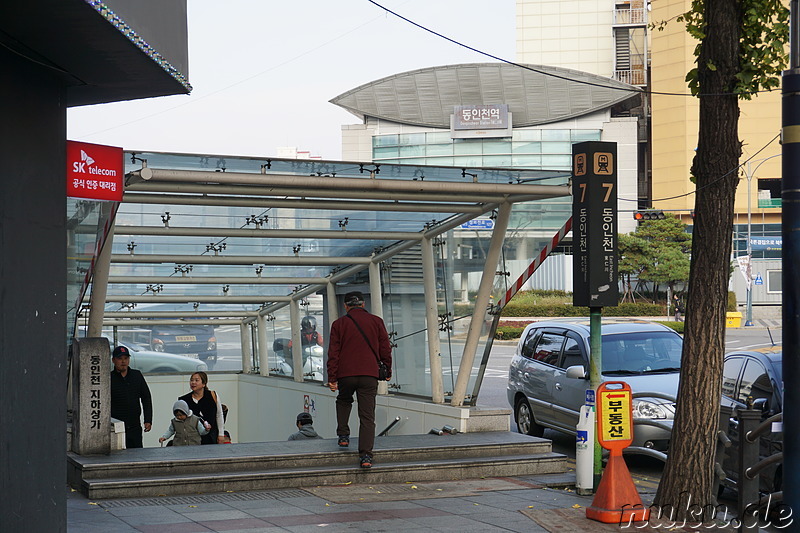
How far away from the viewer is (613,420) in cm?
776

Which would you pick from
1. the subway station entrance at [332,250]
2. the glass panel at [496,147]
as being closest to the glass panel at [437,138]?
the glass panel at [496,147]

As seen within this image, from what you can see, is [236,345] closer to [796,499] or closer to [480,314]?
[480,314]

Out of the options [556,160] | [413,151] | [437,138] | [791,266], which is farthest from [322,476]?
[413,151]

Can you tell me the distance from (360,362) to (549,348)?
5.04 m

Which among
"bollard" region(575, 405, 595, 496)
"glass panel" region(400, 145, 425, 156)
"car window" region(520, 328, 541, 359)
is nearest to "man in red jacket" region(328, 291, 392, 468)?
"bollard" region(575, 405, 595, 496)

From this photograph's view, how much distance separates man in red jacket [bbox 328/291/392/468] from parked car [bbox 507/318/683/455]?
2951mm

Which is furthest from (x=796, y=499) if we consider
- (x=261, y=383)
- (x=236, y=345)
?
(x=236, y=345)

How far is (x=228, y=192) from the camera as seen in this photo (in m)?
9.91

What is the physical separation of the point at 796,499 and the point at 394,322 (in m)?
9.69

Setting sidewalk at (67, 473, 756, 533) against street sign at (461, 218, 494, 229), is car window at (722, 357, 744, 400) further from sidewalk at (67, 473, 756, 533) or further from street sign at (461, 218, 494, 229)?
street sign at (461, 218, 494, 229)

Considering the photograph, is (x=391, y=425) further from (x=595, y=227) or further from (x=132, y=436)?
(x=595, y=227)

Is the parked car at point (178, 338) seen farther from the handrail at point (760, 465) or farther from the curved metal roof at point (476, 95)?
the curved metal roof at point (476, 95)

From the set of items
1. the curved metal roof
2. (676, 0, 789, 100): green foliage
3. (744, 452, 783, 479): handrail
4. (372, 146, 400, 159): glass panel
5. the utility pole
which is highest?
the curved metal roof

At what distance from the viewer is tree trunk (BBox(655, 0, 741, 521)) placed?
7.75 metres
